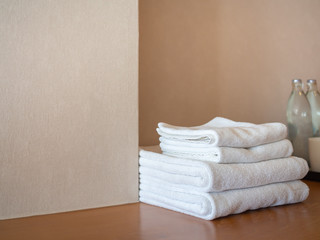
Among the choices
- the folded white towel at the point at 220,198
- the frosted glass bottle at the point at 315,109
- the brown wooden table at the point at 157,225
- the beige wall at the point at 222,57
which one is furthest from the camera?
the frosted glass bottle at the point at 315,109

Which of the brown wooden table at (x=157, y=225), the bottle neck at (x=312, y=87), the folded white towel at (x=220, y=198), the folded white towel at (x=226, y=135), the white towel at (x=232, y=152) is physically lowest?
the brown wooden table at (x=157, y=225)

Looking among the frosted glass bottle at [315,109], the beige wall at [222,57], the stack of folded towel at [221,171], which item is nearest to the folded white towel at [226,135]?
the stack of folded towel at [221,171]

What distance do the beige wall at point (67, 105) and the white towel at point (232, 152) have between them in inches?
4.7

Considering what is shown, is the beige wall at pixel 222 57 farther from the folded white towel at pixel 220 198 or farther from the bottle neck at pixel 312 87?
the folded white towel at pixel 220 198

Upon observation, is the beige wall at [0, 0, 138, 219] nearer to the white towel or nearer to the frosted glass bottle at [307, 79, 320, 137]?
the white towel

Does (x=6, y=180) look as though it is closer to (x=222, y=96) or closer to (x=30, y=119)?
(x=30, y=119)

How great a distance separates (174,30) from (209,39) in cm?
19

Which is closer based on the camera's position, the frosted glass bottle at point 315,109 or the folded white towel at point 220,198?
the folded white towel at point 220,198

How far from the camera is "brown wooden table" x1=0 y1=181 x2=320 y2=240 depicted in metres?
0.82

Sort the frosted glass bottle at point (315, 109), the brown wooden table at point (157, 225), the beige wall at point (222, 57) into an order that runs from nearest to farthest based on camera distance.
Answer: the brown wooden table at point (157, 225)
the beige wall at point (222, 57)
the frosted glass bottle at point (315, 109)

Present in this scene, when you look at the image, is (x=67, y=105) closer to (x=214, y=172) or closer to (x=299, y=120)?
(x=214, y=172)

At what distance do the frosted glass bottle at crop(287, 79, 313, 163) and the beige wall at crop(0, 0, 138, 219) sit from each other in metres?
0.78

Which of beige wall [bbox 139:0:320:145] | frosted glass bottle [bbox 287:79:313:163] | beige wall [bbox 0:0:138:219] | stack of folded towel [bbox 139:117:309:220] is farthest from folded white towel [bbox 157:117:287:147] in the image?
frosted glass bottle [bbox 287:79:313:163]

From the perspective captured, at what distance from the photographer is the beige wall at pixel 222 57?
1465mm
